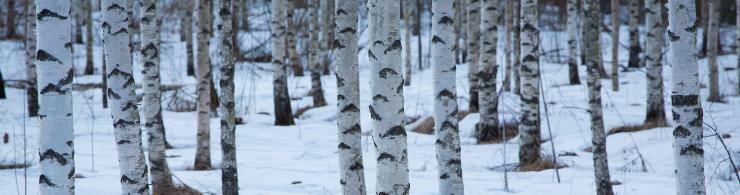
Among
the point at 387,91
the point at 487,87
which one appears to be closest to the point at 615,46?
the point at 487,87

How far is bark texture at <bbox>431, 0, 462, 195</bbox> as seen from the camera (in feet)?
18.2

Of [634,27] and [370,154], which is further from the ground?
[634,27]

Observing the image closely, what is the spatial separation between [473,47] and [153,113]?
6228mm

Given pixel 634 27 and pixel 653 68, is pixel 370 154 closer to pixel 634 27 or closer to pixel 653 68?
pixel 653 68

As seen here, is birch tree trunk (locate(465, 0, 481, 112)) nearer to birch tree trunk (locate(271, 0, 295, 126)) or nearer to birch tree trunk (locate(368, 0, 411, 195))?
birch tree trunk (locate(271, 0, 295, 126))

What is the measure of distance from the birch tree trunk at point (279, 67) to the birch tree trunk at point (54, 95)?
8836 mm

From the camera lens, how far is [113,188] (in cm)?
725

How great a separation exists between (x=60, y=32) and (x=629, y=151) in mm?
7436

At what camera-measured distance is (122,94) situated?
5.50 meters

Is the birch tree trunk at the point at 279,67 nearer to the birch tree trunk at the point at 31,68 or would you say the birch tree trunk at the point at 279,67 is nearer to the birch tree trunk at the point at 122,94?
the birch tree trunk at the point at 31,68

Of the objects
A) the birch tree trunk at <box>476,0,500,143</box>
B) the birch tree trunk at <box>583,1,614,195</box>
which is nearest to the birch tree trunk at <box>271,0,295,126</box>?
the birch tree trunk at <box>476,0,500,143</box>

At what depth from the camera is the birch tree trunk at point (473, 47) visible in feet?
35.0

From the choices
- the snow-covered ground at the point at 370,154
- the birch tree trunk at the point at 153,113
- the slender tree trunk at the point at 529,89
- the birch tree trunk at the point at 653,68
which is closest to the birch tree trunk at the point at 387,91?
the snow-covered ground at the point at 370,154

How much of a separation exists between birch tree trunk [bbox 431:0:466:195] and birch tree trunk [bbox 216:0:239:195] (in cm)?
164
